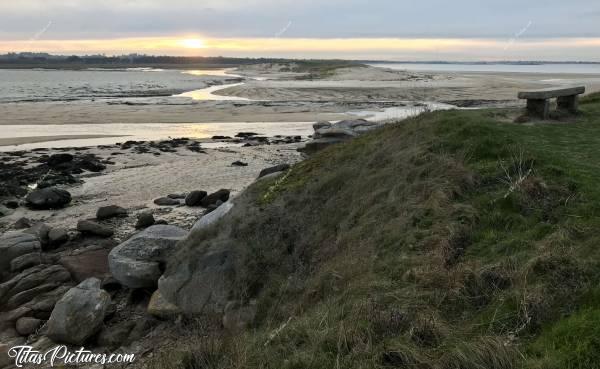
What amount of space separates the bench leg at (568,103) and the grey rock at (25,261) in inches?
444

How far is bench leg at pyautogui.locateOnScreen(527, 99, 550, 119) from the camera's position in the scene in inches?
433

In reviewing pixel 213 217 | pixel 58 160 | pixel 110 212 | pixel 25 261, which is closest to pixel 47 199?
pixel 110 212

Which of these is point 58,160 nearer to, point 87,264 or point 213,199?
point 213,199

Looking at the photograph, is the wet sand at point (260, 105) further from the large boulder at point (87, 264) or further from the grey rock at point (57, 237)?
the large boulder at point (87, 264)

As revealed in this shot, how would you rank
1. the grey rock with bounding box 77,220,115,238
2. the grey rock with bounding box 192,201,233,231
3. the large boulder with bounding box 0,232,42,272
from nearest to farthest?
1. the grey rock with bounding box 192,201,233,231
2. the large boulder with bounding box 0,232,42,272
3. the grey rock with bounding box 77,220,115,238

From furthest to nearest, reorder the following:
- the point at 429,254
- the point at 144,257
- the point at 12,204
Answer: the point at 12,204 < the point at 144,257 < the point at 429,254

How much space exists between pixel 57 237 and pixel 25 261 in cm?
134

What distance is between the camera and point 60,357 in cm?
689

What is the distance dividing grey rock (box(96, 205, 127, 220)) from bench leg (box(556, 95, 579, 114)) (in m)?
10.6

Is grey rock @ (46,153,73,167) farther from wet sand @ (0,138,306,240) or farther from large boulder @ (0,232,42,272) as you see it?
large boulder @ (0,232,42,272)

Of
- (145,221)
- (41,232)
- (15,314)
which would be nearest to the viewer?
(15,314)

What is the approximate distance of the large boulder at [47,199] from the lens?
1448cm

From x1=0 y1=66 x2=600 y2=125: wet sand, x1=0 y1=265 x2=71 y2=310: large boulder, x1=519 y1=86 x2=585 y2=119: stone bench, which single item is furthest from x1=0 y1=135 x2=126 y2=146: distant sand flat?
x1=519 y1=86 x2=585 y2=119: stone bench

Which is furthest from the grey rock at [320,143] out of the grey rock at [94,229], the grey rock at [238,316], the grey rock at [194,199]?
the grey rock at [238,316]
